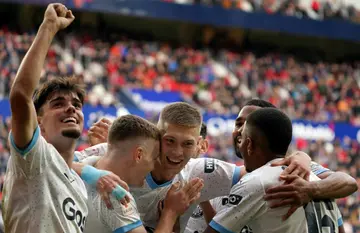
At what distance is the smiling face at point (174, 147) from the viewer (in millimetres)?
4480

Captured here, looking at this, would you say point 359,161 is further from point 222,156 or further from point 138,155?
point 138,155

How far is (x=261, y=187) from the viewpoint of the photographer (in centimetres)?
404

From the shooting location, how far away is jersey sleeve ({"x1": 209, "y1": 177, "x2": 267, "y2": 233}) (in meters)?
4.04

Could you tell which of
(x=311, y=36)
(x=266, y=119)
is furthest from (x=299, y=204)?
(x=311, y=36)

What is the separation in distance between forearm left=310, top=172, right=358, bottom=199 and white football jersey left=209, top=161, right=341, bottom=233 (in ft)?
0.43

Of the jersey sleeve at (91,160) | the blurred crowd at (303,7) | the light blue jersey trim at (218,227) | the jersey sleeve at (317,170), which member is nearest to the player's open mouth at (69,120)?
the jersey sleeve at (91,160)

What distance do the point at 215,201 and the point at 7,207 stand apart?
74.8 inches

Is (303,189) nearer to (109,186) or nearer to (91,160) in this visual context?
(109,186)

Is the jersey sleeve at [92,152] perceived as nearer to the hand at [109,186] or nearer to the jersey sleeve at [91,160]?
the jersey sleeve at [91,160]

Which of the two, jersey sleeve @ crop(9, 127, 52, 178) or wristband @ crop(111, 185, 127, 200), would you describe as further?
wristband @ crop(111, 185, 127, 200)

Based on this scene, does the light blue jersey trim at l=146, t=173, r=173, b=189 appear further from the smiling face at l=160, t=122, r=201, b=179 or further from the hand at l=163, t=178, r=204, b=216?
the hand at l=163, t=178, r=204, b=216

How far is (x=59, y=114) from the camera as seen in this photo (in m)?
Result: 4.02

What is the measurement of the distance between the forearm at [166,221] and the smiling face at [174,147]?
37cm

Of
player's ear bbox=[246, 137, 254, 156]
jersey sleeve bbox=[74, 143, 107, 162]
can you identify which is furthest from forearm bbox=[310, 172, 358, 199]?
jersey sleeve bbox=[74, 143, 107, 162]
